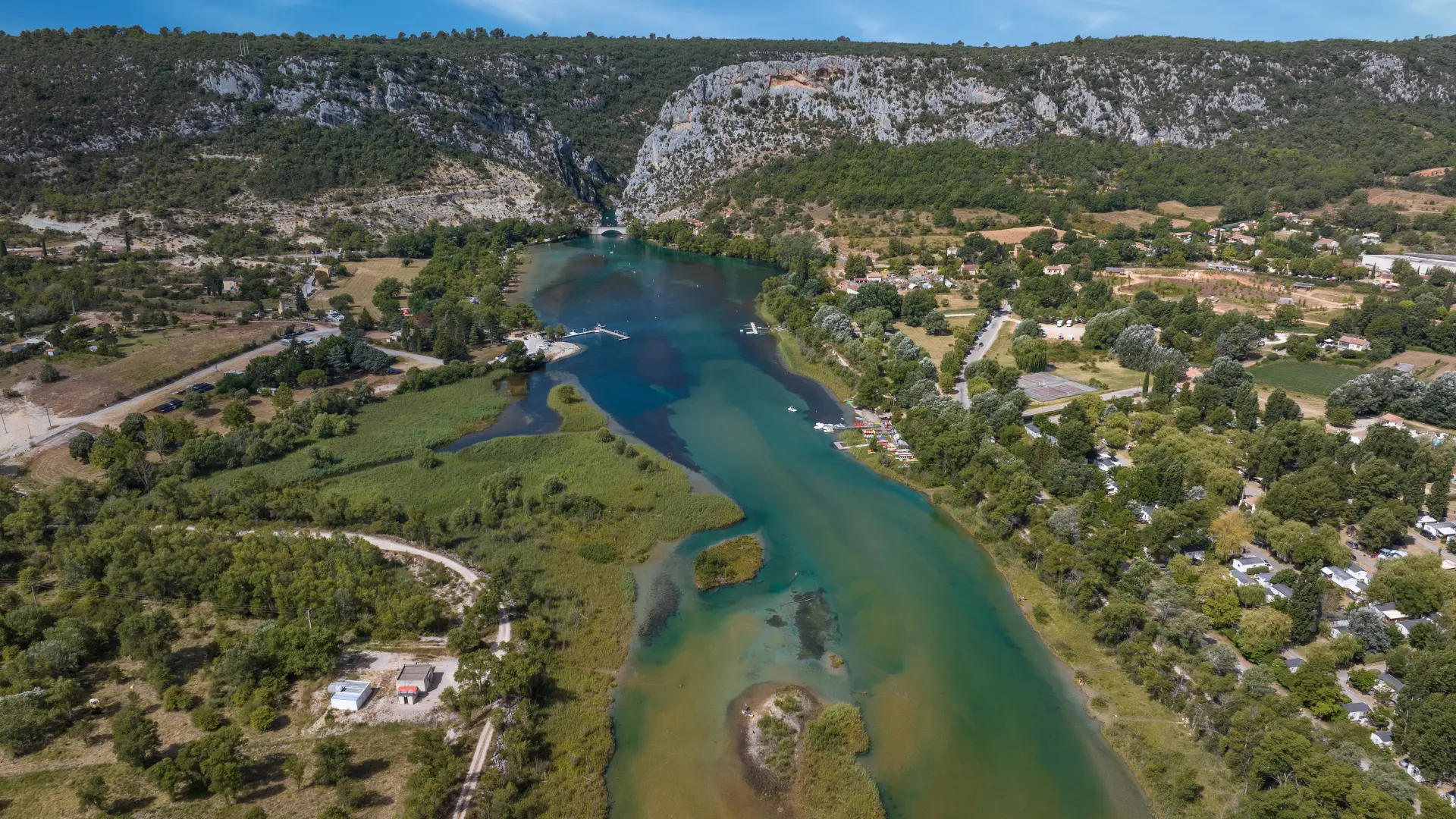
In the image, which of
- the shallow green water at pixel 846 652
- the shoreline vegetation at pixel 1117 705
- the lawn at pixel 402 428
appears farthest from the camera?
the lawn at pixel 402 428

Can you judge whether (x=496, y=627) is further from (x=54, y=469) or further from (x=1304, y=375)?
(x=1304, y=375)

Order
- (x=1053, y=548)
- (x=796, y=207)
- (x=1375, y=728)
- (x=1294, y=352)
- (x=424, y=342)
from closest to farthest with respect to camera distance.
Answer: (x=1375, y=728) → (x=1053, y=548) → (x=1294, y=352) → (x=424, y=342) → (x=796, y=207)

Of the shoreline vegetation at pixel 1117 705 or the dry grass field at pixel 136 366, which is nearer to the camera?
the shoreline vegetation at pixel 1117 705

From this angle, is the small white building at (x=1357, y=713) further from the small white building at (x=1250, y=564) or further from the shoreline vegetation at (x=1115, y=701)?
the small white building at (x=1250, y=564)

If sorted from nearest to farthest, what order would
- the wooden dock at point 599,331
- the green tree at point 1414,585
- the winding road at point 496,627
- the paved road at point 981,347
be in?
the winding road at point 496,627
the green tree at point 1414,585
the paved road at point 981,347
the wooden dock at point 599,331

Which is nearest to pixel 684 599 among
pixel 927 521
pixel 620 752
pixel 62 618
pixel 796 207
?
pixel 620 752

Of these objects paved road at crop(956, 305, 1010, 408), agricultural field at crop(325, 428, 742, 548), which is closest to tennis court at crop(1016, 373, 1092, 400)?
paved road at crop(956, 305, 1010, 408)

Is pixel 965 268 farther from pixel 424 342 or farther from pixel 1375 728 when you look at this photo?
pixel 1375 728

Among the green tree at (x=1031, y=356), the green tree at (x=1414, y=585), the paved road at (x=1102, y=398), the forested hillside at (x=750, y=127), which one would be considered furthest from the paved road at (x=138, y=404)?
the green tree at (x=1414, y=585)
